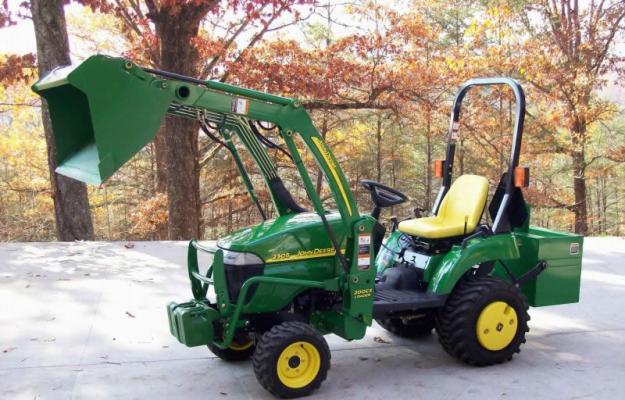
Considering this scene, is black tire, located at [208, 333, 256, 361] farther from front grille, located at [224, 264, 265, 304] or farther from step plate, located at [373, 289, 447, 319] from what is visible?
A: step plate, located at [373, 289, 447, 319]

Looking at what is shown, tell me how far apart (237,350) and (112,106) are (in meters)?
1.77

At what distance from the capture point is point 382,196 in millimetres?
3979

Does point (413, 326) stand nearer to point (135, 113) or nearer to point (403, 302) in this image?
point (403, 302)

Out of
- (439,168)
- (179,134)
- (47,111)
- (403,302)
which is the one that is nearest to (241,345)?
(403,302)

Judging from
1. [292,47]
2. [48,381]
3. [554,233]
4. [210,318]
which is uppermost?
[292,47]

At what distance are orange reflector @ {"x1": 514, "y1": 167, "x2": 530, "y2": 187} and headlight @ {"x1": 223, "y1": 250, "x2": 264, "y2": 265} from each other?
1.75 meters

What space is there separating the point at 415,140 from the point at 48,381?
19.5 m

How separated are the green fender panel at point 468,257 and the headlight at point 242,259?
1.16 metres

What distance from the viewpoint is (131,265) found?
6.87m

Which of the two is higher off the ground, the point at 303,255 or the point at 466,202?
the point at 466,202

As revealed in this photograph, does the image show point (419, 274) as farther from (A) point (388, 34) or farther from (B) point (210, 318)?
(A) point (388, 34)

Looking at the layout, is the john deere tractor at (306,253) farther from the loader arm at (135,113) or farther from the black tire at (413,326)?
the black tire at (413,326)

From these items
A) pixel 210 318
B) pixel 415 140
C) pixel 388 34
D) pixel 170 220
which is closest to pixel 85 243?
pixel 170 220

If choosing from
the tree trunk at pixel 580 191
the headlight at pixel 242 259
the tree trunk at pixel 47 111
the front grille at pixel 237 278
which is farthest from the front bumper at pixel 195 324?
the tree trunk at pixel 580 191
